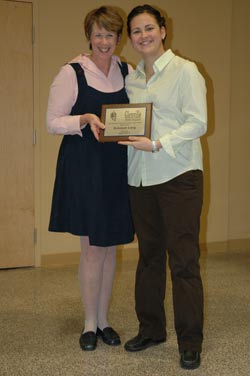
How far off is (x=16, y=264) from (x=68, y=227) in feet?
6.09

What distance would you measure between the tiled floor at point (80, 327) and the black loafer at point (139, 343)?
0.03 meters

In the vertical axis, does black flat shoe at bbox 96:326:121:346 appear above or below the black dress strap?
below

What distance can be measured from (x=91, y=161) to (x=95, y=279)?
57 cm

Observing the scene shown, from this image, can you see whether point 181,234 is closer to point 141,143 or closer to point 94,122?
point 141,143

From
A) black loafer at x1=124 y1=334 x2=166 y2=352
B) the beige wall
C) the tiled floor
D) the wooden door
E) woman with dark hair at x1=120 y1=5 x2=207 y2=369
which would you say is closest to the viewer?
woman with dark hair at x1=120 y1=5 x2=207 y2=369

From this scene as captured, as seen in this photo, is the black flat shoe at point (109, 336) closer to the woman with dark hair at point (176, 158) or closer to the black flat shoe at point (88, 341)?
the black flat shoe at point (88, 341)

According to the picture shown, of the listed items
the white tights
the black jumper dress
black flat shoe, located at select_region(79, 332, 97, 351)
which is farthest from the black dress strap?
black flat shoe, located at select_region(79, 332, 97, 351)

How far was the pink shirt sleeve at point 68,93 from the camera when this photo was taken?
2.21 meters

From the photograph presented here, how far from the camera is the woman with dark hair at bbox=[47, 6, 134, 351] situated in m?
2.24

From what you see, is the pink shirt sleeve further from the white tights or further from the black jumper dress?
the white tights

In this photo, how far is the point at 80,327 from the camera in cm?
268

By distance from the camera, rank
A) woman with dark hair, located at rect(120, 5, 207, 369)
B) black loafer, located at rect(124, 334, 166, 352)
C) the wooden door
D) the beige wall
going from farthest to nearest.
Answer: the beige wall → the wooden door → black loafer, located at rect(124, 334, 166, 352) → woman with dark hair, located at rect(120, 5, 207, 369)

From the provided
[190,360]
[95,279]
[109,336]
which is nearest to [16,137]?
[95,279]

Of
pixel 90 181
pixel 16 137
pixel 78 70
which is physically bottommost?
pixel 90 181
